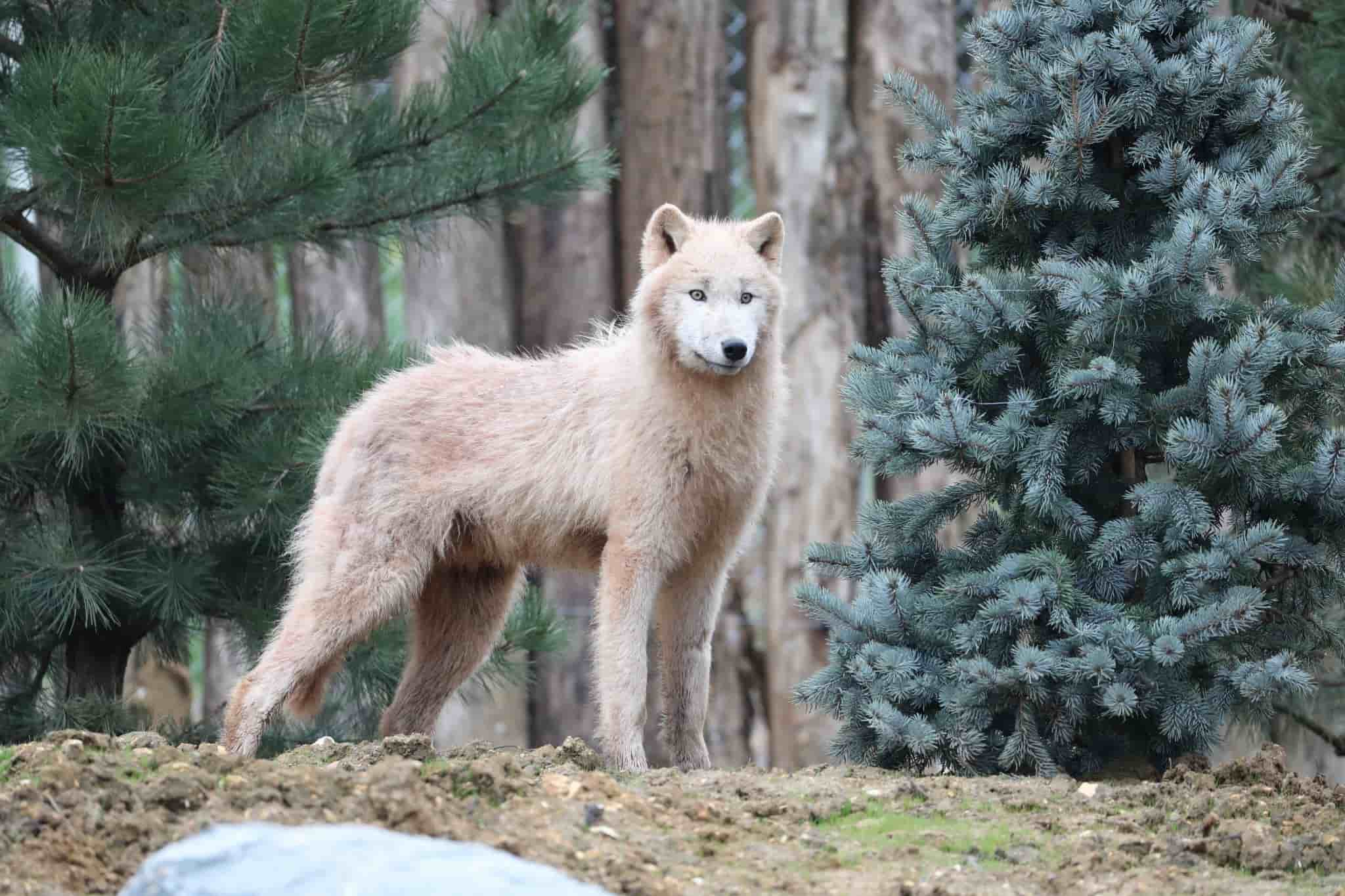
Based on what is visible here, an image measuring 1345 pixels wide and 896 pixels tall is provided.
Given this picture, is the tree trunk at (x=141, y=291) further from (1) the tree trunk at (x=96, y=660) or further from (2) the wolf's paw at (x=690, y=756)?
(2) the wolf's paw at (x=690, y=756)

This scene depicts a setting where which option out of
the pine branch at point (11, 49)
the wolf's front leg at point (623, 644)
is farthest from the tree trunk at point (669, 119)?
the wolf's front leg at point (623, 644)

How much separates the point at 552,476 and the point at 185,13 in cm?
327

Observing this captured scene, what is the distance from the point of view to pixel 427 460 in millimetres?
6551

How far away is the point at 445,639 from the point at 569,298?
16.4 ft

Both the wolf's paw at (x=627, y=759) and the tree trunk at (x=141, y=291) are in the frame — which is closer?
the wolf's paw at (x=627, y=759)

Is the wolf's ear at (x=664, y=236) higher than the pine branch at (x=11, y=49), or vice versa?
the pine branch at (x=11, y=49)

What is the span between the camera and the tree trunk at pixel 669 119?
11.3 meters

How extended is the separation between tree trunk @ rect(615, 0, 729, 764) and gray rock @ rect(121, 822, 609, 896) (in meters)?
7.92

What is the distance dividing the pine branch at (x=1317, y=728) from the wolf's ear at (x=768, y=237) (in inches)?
115

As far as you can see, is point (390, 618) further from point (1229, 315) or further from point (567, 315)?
point (567, 315)

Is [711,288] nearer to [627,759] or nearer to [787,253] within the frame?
[627,759]

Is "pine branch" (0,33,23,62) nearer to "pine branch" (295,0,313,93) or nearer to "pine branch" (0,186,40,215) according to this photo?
"pine branch" (0,186,40,215)

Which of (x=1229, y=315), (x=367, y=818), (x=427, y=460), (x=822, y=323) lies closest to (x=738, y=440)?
(x=427, y=460)

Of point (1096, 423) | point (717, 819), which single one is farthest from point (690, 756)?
point (1096, 423)
